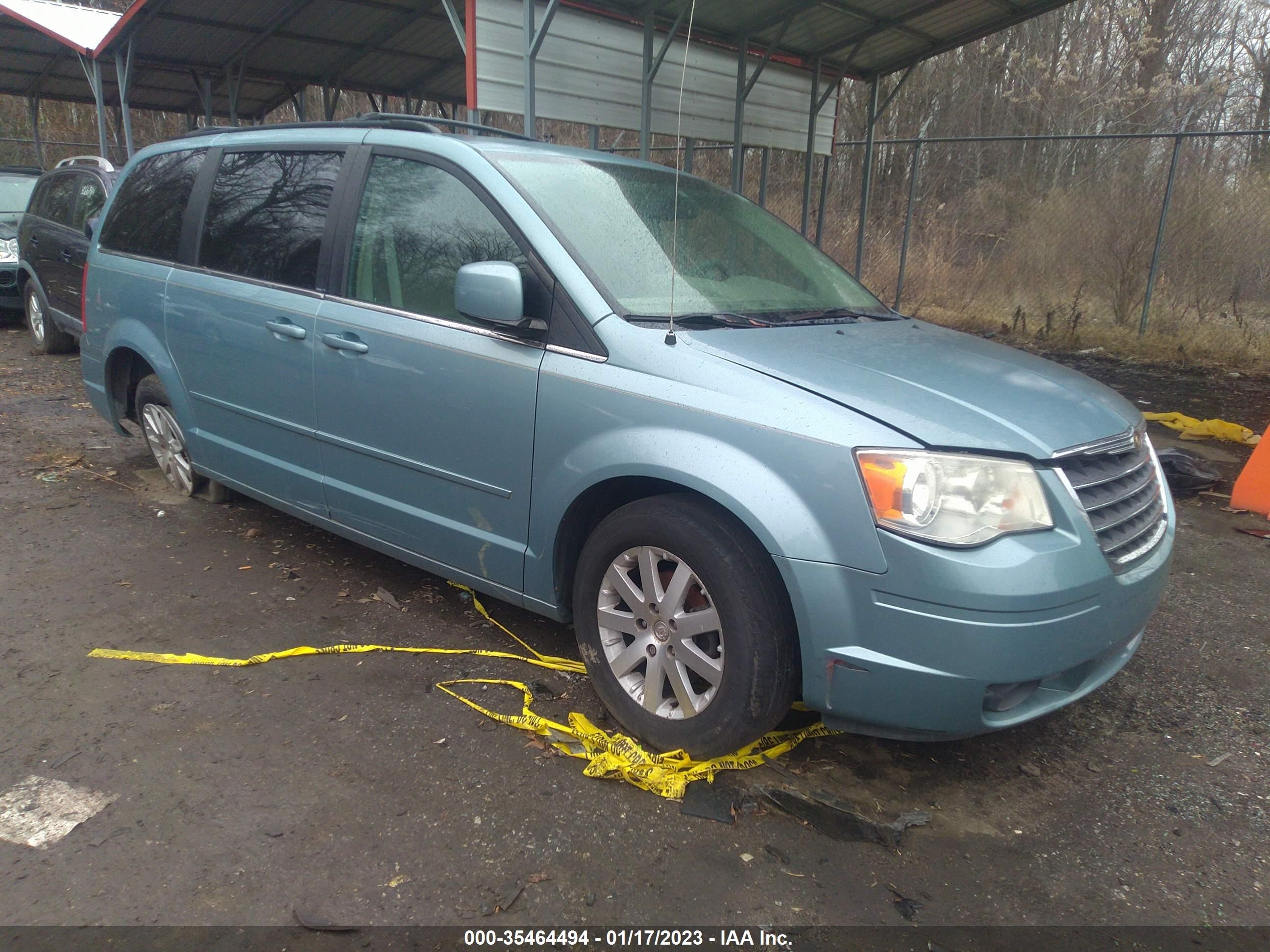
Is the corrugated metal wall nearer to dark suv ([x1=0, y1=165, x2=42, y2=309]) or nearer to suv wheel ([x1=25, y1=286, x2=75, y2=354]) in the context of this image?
suv wheel ([x1=25, y1=286, x2=75, y2=354])

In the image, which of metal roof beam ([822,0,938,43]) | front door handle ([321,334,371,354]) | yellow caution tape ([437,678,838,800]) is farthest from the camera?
metal roof beam ([822,0,938,43])

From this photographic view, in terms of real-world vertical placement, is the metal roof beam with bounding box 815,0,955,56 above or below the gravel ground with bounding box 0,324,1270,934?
above

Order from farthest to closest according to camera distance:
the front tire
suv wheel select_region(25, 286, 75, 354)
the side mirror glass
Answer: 1. suv wheel select_region(25, 286, 75, 354)
2. the front tire
3. the side mirror glass

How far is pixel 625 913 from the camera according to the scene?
7.29ft

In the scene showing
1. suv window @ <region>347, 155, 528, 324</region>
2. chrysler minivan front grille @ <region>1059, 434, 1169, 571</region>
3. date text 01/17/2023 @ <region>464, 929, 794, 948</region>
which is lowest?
date text 01/17/2023 @ <region>464, 929, 794, 948</region>

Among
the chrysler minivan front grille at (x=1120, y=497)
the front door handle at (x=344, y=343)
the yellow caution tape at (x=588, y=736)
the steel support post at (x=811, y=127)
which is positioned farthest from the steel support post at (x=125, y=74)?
the chrysler minivan front grille at (x=1120, y=497)

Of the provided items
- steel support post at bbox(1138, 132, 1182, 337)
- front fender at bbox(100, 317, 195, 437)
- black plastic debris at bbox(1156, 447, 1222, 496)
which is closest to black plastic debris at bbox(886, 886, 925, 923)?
front fender at bbox(100, 317, 195, 437)

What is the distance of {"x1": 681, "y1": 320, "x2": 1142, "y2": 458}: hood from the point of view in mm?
2471

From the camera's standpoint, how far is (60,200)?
8.98m

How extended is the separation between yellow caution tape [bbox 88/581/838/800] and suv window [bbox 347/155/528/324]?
4.31ft

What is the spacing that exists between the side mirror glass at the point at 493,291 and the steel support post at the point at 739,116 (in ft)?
22.6

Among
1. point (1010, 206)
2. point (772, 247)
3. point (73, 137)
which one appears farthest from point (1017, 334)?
point (73, 137)

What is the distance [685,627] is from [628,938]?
0.86m

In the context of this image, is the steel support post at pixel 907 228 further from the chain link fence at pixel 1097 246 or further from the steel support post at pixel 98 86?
the steel support post at pixel 98 86
